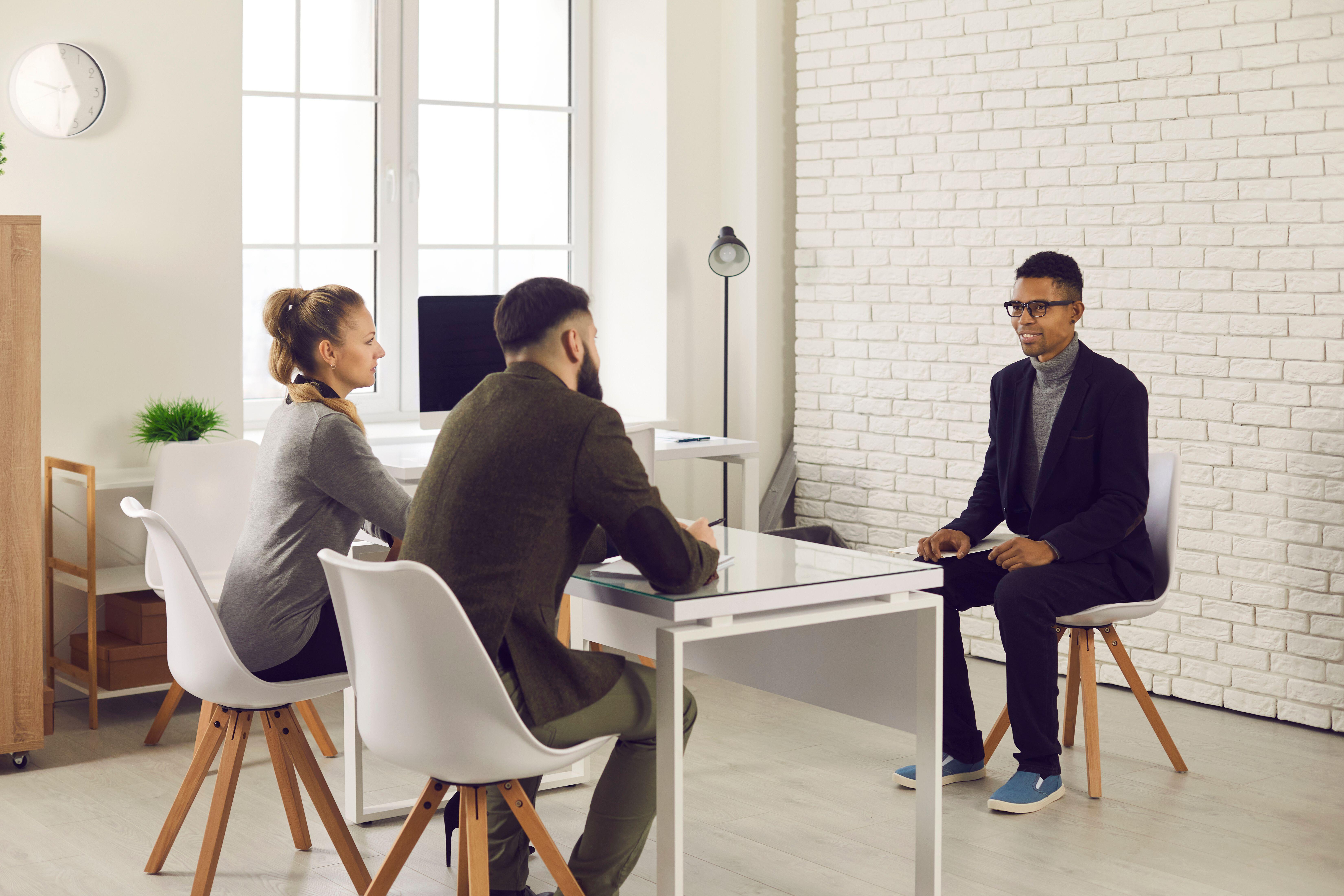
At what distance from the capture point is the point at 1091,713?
11.3ft

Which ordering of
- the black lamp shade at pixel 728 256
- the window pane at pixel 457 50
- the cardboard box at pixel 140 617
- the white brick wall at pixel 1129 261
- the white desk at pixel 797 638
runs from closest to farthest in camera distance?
1. the white desk at pixel 797 638
2. the white brick wall at pixel 1129 261
3. the cardboard box at pixel 140 617
4. the black lamp shade at pixel 728 256
5. the window pane at pixel 457 50

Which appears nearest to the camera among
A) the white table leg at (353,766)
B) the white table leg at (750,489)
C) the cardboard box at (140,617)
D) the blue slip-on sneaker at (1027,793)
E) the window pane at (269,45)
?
the white table leg at (353,766)

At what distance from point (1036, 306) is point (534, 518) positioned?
5.87 feet

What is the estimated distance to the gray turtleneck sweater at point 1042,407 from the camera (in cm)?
354

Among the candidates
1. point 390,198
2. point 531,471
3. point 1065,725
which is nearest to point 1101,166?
point 1065,725

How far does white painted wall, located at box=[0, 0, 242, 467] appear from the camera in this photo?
13.7 feet

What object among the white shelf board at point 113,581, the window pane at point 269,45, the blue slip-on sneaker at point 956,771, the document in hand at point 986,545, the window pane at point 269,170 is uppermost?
the window pane at point 269,45

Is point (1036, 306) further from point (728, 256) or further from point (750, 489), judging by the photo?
point (728, 256)

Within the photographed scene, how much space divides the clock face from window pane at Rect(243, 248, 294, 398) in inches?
34.7

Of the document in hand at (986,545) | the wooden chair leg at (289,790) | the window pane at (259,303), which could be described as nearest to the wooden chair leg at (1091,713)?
the document in hand at (986,545)

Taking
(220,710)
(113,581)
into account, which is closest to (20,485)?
(113,581)

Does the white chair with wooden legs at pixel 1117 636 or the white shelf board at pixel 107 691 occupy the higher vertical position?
the white chair with wooden legs at pixel 1117 636

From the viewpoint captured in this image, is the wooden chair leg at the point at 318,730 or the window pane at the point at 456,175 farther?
the window pane at the point at 456,175

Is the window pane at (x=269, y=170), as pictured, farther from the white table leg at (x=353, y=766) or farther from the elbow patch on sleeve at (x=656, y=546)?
the elbow patch on sleeve at (x=656, y=546)
